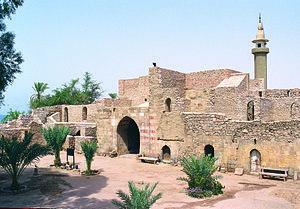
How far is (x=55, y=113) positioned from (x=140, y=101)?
11070 millimetres

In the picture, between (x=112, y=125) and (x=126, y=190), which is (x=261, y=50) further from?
(x=126, y=190)

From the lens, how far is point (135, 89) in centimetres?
2891

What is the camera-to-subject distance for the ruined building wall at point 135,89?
27594 mm

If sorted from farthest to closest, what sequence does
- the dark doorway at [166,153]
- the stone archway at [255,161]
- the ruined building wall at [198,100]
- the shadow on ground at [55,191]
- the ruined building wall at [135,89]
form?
the ruined building wall at [135,89] → the ruined building wall at [198,100] → the dark doorway at [166,153] → the stone archway at [255,161] → the shadow on ground at [55,191]

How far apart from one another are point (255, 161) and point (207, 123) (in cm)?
338

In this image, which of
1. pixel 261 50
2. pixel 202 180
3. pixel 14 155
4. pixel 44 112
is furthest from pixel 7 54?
pixel 261 50

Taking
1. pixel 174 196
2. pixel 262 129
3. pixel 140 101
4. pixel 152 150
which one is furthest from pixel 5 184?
pixel 140 101

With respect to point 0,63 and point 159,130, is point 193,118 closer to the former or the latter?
point 159,130

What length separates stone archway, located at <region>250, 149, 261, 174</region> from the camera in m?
14.8

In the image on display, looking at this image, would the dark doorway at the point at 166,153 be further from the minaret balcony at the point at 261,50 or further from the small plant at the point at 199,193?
the minaret balcony at the point at 261,50

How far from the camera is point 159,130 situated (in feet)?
62.7

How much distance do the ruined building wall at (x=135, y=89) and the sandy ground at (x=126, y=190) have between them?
1152cm

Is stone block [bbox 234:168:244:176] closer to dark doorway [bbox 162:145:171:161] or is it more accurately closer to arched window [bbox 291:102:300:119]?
dark doorway [bbox 162:145:171:161]

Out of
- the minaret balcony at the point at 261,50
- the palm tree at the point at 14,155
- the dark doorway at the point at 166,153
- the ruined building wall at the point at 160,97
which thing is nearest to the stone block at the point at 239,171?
the dark doorway at the point at 166,153
